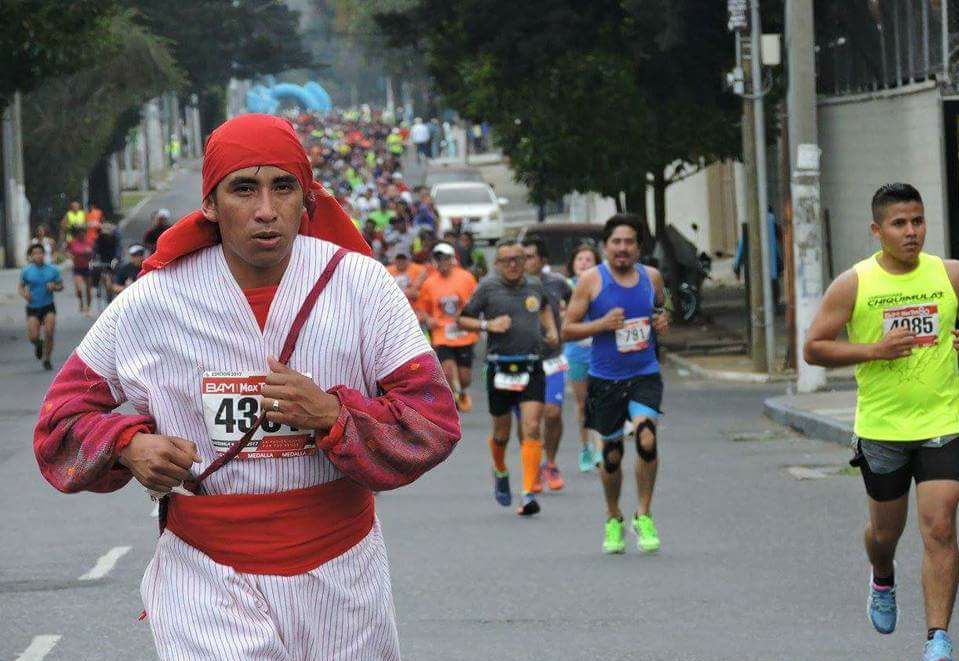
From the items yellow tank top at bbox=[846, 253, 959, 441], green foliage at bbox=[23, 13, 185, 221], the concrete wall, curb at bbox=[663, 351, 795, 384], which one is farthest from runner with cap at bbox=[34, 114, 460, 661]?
green foliage at bbox=[23, 13, 185, 221]

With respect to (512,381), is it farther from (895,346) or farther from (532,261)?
(895,346)

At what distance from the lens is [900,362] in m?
7.79

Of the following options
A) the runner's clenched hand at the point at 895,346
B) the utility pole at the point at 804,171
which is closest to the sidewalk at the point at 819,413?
the utility pole at the point at 804,171

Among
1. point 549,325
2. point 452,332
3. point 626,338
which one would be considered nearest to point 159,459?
point 626,338

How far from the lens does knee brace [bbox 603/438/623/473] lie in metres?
11.0

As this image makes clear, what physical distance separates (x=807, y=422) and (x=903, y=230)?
1043 centimetres

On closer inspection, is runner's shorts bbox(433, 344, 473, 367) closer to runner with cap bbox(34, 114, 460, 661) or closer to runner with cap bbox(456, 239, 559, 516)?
runner with cap bbox(456, 239, 559, 516)

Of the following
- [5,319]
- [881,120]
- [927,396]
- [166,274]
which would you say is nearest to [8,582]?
[927,396]

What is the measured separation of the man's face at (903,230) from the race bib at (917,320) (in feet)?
0.65

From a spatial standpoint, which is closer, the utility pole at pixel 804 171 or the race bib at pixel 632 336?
the race bib at pixel 632 336

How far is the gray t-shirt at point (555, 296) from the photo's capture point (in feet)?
46.8

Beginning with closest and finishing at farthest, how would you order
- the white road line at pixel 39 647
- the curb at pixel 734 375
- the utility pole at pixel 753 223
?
the white road line at pixel 39 647 < the utility pole at pixel 753 223 < the curb at pixel 734 375

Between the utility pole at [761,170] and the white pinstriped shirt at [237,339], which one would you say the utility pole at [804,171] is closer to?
the utility pole at [761,170]

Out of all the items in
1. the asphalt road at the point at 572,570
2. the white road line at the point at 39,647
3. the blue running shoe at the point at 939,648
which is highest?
the blue running shoe at the point at 939,648
